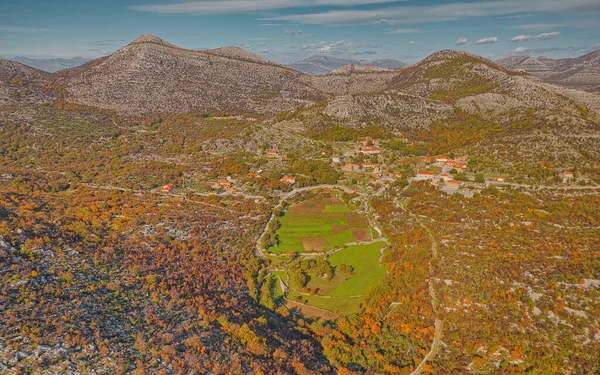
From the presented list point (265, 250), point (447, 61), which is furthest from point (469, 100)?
point (265, 250)

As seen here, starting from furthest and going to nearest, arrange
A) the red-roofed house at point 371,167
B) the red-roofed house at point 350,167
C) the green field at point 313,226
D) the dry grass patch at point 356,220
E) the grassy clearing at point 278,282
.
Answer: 1. the red-roofed house at point 350,167
2. the red-roofed house at point 371,167
3. the dry grass patch at point 356,220
4. the green field at point 313,226
5. the grassy clearing at point 278,282

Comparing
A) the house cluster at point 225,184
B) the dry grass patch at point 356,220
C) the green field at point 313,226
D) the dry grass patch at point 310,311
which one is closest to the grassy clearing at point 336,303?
the dry grass patch at point 310,311

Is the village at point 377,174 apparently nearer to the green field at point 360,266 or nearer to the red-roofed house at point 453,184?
the red-roofed house at point 453,184

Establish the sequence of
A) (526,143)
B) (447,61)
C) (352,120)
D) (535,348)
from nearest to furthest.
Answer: (535,348), (526,143), (352,120), (447,61)

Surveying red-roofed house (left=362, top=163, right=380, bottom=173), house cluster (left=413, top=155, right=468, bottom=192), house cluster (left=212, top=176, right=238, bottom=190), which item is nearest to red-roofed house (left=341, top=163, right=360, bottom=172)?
red-roofed house (left=362, top=163, right=380, bottom=173)

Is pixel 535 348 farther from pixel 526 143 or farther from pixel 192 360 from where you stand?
pixel 526 143

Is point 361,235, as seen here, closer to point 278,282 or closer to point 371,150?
point 278,282
